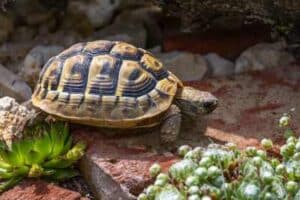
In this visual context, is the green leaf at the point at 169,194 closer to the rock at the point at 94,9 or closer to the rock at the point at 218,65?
the rock at the point at 218,65

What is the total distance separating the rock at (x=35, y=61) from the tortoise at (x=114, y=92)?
3.88 ft

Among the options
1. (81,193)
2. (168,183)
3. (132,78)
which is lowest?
(81,193)

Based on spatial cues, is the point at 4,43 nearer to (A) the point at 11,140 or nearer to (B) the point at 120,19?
(B) the point at 120,19

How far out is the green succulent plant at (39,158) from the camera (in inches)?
151

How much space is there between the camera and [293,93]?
4.87 m

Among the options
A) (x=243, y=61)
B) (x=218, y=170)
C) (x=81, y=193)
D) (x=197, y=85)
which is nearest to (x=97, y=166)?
(x=81, y=193)

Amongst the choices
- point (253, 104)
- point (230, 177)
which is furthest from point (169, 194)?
point (253, 104)

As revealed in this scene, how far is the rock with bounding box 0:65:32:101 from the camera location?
5.14 m

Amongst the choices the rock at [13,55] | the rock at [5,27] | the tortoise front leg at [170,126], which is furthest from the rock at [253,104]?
the rock at [5,27]

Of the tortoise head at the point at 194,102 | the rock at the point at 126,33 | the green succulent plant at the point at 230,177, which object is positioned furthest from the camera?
the rock at the point at 126,33

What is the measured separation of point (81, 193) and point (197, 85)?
1.50 m

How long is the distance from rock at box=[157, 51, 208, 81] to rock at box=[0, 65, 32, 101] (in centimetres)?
107

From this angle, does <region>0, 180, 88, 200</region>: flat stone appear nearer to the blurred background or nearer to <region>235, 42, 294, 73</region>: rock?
the blurred background

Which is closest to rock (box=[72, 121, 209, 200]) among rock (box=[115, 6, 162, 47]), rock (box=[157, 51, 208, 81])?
rock (box=[157, 51, 208, 81])
